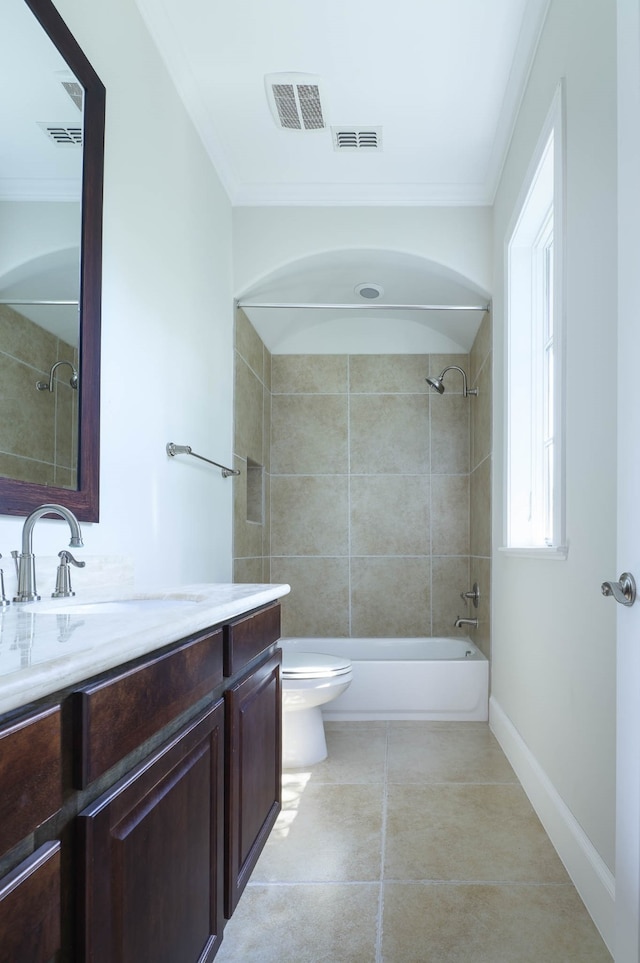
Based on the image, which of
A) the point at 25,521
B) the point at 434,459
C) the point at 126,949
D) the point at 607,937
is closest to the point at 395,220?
the point at 434,459

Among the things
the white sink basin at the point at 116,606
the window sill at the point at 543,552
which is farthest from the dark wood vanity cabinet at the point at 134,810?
the window sill at the point at 543,552

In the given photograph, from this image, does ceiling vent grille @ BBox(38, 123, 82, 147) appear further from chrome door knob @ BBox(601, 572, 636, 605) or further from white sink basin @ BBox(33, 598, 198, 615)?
chrome door knob @ BBox(601, 572, 636, 605)

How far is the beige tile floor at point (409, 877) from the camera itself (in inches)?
67.8

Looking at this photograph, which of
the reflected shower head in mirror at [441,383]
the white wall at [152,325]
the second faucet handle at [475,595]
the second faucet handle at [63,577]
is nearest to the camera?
the second faucet handle at [63,577]

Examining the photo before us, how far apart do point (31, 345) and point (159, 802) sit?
106 centimetres

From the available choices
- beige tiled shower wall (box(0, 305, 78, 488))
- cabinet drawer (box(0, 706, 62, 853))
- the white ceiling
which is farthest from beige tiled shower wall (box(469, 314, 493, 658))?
cabinet drawer (box(0, 706, 62, 853))

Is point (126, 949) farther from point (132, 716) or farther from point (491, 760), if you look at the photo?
point (491, 760)

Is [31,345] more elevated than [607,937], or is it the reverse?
[31,345]

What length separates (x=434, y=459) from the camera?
4738 mm

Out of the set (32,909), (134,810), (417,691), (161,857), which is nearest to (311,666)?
(417,691)

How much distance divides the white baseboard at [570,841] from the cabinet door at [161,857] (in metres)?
0.89

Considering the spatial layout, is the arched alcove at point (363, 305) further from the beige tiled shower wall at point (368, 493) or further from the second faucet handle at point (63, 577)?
the second faucet handle at point (63, 577)

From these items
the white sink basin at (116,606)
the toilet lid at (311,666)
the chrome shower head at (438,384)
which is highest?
the chrome shower head at (438,384)

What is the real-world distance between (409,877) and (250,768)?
687 mm
